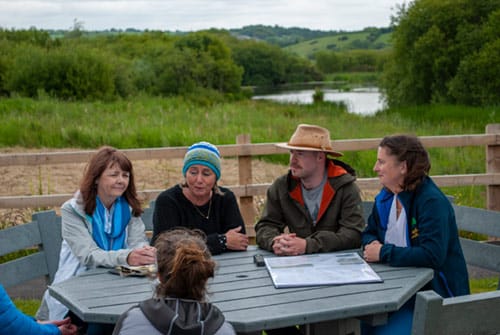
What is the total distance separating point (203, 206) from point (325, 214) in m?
0.69

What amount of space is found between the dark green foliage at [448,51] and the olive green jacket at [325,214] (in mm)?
20297

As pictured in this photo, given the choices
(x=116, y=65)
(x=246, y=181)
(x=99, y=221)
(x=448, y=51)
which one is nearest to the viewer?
(x=99, y=221)

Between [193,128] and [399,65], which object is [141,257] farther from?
[399,65]

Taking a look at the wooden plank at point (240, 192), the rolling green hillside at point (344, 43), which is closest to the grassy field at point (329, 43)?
the rolling green hillside at point (344, 43)

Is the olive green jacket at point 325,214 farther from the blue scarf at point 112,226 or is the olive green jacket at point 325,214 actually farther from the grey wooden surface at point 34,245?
the grey wooden surface at point 34,245

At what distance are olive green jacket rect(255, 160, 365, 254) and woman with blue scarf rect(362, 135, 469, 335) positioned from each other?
0.52ft

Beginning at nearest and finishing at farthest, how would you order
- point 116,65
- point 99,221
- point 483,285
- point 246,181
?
point 99,221
point 483,285
point 246,181
point 116,65

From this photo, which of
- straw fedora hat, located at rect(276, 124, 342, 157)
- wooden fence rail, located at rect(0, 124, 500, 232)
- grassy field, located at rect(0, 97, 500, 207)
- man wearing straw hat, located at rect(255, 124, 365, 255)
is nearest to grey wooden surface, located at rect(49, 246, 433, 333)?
man wearing straw hat, located at rect(255, 124, 365, 255)

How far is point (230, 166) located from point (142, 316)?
1127 centimetres

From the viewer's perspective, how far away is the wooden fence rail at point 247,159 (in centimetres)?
642

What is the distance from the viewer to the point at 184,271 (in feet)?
7.93

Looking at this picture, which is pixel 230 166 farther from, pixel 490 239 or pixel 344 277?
pixel 344 277

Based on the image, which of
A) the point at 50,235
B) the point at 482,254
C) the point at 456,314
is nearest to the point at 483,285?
the point at 482,254

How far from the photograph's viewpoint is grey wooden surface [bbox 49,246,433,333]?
108 inches
